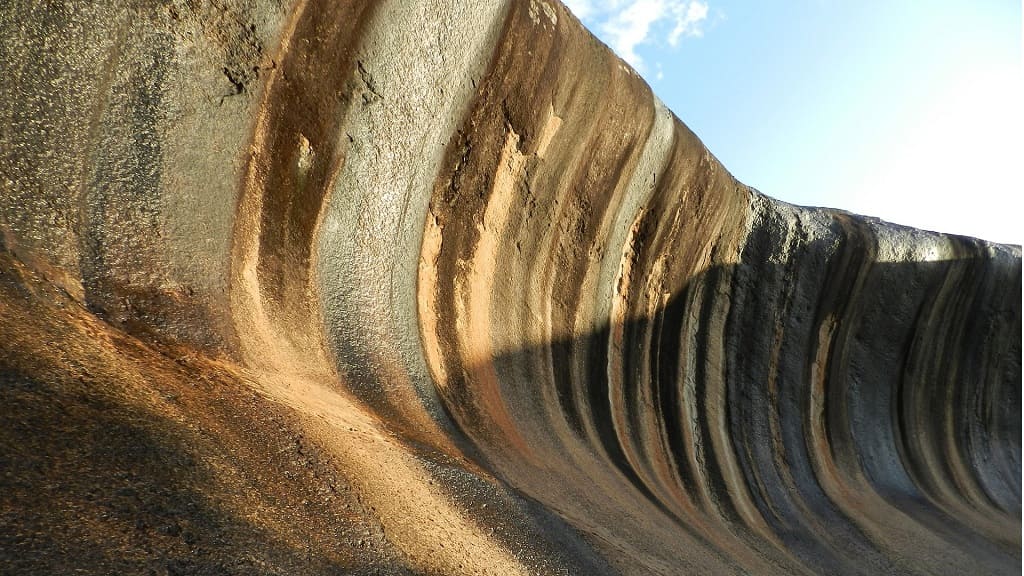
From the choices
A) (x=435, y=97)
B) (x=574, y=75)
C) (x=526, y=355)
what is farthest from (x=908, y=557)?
(x=435, y=97)

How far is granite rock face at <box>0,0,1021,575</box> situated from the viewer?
156cm

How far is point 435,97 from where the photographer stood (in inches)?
127

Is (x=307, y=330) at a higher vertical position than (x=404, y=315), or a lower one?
lower

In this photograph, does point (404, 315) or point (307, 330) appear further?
point (404, 315)

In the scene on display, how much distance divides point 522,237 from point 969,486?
5556 mm

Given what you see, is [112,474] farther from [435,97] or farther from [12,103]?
[435,97]

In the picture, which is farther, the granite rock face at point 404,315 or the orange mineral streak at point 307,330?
the orange mineral streak at point 307,330

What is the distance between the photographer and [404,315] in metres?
3.17

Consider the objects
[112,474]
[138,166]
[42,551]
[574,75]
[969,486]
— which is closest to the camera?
[42,551]

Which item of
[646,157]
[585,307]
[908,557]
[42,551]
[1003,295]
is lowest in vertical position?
[42,551]

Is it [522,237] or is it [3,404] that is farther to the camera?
[522,237]

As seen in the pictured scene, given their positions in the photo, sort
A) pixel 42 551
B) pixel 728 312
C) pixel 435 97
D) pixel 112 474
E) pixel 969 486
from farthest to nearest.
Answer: pixel 969 486 < pixel 728 312 < pixel 435 97 < pixel 112 474 < pixel 42 551

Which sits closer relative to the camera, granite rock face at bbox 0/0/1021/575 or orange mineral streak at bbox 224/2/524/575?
granite rock face at bbox 0/0/1021/575

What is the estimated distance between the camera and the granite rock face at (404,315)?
1.56m
